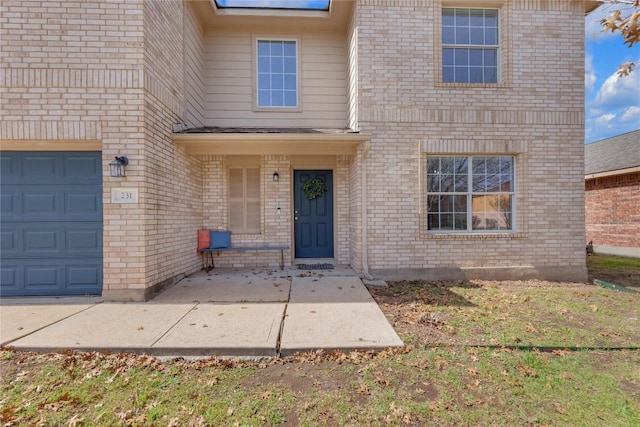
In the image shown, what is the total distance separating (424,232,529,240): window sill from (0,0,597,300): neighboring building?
0.04 m

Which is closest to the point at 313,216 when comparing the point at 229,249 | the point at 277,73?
the point at 229,249

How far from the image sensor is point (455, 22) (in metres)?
6.41

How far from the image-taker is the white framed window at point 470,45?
639cm

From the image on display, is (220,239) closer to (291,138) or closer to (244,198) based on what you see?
(244,198)

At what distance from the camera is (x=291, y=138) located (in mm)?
5914

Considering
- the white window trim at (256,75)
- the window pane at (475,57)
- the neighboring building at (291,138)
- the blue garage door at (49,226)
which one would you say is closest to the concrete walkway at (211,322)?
the blue garage door at (49,226)

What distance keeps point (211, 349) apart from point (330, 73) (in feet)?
22.7

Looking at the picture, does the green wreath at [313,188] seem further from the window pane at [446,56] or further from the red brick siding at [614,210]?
the red brick siding at [614,210]

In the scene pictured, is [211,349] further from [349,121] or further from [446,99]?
[446,99]

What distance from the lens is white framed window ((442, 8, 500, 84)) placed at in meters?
6.39

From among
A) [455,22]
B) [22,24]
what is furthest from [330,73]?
[22,24]

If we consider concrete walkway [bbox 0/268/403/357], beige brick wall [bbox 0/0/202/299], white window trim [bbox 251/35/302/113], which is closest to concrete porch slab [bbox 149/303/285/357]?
concrete walkway [bbox 0/268/403/357]

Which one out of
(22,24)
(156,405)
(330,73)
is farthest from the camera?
(330,73)

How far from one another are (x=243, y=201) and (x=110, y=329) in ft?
13.8
